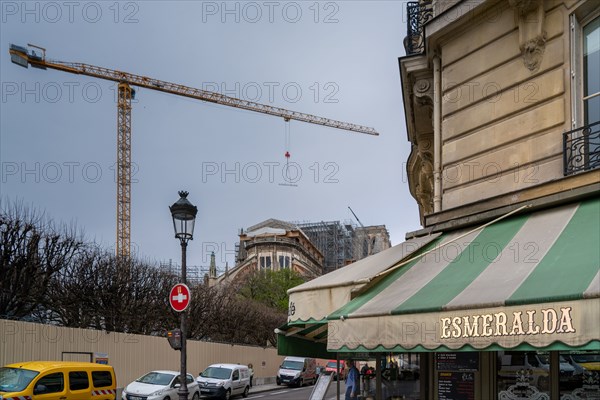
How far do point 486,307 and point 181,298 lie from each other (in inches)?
295

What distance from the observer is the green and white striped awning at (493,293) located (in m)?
6.13

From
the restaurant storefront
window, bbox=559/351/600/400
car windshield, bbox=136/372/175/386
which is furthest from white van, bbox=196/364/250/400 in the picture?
window, bbox=559/351/600/400

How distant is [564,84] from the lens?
355 inches

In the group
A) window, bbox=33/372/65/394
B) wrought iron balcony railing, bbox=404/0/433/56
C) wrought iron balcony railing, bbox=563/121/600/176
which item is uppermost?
wrought iron balcony railing, bbox=404/0/433/56

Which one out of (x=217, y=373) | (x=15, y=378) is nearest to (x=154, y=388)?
(x=217, y=373)

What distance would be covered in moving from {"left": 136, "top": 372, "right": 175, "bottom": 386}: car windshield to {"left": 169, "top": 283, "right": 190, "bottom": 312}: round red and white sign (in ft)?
42.7

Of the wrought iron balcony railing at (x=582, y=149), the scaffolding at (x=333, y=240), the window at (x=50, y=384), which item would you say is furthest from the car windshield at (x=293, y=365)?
the scaffolding at (x=333, y=240)

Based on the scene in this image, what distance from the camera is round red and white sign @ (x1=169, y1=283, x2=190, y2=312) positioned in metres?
12.7

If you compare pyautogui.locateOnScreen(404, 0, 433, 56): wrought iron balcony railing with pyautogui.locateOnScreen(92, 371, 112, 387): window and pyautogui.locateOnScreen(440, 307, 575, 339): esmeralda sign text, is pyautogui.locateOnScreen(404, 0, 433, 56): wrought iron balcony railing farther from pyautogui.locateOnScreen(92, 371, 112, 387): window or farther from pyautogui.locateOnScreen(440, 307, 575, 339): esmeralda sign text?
pyautogui.locateOnScreen(92, 371, 112, 387): window

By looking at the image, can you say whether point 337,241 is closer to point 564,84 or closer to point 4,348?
point 4,348

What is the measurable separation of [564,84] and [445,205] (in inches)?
109

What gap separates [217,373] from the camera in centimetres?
3128

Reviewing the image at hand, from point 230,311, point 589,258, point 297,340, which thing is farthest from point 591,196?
point 230,311

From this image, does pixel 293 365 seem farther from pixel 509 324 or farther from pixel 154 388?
pixel 509 324
